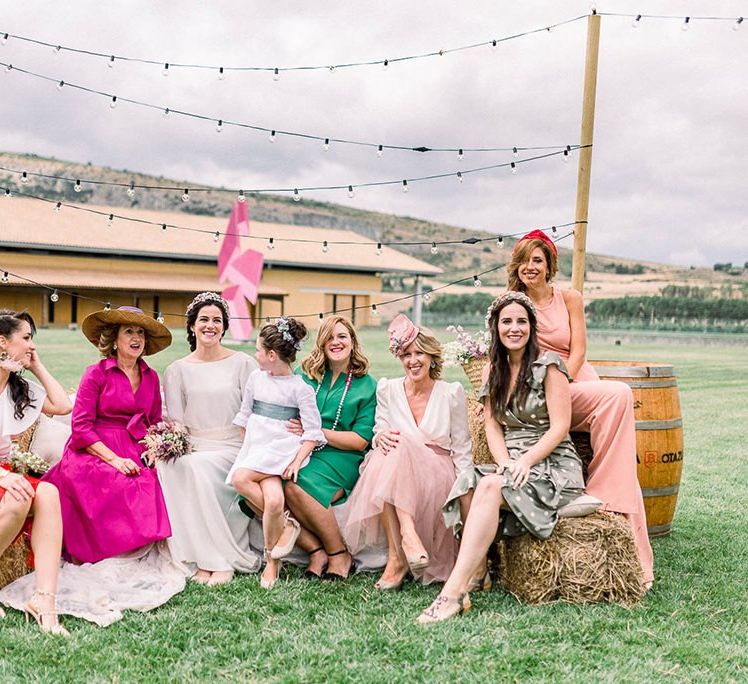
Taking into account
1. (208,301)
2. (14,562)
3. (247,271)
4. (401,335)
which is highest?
(247,271)

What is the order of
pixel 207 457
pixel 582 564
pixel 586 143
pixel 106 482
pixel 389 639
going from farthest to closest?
1. pixel 586 143
2. pixel 207 457
3. pixel 106 482
4. pixel 582 564
5. pixel 389 639

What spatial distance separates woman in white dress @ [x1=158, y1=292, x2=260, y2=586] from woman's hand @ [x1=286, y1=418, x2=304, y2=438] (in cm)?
39

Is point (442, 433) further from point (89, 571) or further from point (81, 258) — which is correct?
point (81, 258)

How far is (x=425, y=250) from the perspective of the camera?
387 ft

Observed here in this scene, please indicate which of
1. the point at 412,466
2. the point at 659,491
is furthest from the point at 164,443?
the point at 659,491

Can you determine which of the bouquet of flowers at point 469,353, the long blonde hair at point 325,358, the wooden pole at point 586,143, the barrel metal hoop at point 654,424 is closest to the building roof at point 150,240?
the wooden pole at point 586,143

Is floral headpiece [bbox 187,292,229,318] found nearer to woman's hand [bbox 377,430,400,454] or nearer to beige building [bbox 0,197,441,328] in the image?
woman's hand [bbox 377,430,400,454]

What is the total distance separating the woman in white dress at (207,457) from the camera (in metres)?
4.14

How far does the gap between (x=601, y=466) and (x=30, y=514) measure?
279 centimetres

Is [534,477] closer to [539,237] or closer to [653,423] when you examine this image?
[653,423]

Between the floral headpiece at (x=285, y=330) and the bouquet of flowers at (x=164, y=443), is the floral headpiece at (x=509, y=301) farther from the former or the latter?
the bouquet of flowers at (x=164, y=443)

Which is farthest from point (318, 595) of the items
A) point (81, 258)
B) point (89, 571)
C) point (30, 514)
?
point (81, 258)

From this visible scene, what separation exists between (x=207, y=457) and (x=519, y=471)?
1.67 metres

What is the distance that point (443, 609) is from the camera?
3.49 m
